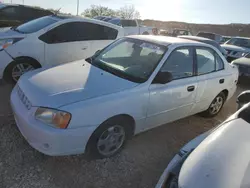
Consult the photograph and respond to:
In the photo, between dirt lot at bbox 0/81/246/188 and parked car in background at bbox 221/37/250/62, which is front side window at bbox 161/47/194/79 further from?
parked car in background at bbox 221/37/250/62

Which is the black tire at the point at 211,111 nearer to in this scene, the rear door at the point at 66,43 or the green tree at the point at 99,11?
the rear door at the point at 66,43

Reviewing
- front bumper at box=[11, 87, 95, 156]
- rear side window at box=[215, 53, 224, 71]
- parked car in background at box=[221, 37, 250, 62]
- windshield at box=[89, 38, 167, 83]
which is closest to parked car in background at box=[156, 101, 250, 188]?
front bumper at box=[11, 87, 95, 156]

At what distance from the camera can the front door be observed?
3242mm

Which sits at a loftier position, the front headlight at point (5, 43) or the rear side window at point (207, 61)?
the rear side window at point (207, 61)

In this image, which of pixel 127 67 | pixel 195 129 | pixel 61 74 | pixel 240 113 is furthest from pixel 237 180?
pixel 195 129

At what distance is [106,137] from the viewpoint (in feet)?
9.64

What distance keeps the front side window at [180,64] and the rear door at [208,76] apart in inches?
6.7

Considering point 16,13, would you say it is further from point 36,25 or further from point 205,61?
point 205,61

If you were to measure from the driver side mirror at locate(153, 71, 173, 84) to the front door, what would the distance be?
58mm

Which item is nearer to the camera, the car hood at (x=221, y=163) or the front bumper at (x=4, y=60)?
the car hood at (x=221, y=163)

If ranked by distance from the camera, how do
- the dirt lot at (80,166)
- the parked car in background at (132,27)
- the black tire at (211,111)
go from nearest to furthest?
the dirt lot at (80,166), the black tire at (211,111), the parked car in background at (132,27)

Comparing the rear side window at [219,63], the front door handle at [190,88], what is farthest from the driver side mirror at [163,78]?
the rear side window at [219,63]

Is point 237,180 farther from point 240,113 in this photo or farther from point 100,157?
point 100,157

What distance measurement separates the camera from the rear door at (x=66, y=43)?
5301mm
